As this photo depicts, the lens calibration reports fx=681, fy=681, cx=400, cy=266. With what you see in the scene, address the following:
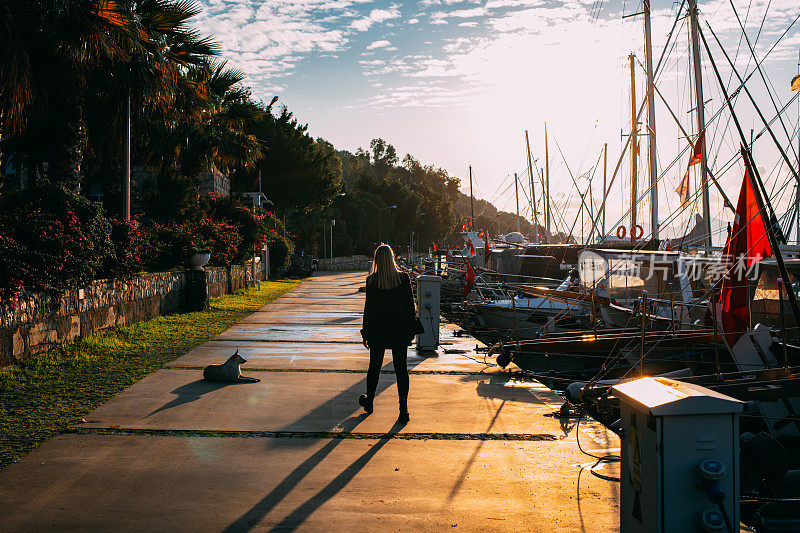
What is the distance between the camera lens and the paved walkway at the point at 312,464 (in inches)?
173

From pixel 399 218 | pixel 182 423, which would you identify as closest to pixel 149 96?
pixel 182 423

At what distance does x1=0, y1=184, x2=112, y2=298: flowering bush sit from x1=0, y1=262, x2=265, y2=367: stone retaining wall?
259 millimetres

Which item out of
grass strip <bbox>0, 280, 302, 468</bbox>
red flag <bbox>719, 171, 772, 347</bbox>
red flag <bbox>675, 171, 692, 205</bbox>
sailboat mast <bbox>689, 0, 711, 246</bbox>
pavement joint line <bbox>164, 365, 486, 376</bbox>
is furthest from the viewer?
red flag <bbox>675, 171, 692, 205</bbox>

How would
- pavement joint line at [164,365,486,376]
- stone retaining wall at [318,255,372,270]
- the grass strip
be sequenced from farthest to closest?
stone retaining wall at [318,255,372,270]
pavement joint line at [164,365,486,376]
the grass strip

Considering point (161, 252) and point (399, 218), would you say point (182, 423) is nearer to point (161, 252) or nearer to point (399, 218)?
point (161, 252)

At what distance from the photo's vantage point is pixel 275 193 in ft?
167

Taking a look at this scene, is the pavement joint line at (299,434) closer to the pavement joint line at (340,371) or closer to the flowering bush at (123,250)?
the pavement joint line at (340,371)

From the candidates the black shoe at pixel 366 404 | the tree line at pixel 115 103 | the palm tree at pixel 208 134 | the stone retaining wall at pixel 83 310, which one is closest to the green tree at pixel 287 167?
the tree line at pixel 115 103

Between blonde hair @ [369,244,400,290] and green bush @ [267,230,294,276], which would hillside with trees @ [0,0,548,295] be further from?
green bush @ [267,230,294,276]

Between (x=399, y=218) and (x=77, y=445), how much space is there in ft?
275

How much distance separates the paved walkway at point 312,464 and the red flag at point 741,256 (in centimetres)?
241

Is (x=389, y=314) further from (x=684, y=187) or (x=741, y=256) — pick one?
(x=684, y=187)

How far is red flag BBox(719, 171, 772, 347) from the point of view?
7.79 meters

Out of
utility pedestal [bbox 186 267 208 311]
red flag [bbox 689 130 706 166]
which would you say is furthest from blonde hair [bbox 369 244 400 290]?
utility pedestal [bbox 186 267 208 311]
